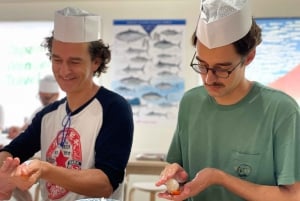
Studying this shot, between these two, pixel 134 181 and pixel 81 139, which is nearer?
pixel 81 139

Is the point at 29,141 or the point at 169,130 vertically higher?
the point at 29,141

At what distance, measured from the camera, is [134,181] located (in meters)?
3.67

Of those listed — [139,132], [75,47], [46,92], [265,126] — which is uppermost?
[75,47]

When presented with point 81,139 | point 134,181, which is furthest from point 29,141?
point 134,181

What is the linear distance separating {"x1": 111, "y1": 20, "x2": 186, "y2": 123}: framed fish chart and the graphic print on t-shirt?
2351 mm

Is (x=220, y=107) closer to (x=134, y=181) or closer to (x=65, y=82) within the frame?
(x=65, y=82)

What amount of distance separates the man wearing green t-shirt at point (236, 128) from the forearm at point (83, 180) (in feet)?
0.83

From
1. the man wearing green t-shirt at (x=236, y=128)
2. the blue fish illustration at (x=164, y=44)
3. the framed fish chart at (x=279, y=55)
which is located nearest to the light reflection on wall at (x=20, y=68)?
the blue fish illustration at (x=164, y=44)

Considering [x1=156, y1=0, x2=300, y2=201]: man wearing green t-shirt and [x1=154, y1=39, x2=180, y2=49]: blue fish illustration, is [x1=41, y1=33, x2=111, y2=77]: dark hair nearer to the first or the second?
[x1=156, y1=0, x2=300, y2=201]: man wearing green t-shirt

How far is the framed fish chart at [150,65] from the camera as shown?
372 cm

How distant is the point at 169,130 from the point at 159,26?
98 cm

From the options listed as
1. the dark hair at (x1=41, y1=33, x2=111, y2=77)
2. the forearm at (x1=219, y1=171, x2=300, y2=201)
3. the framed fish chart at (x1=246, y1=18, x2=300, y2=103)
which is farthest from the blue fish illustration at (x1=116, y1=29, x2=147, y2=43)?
the forearm at (x1=219, y1=171, x2=300, y2=201)

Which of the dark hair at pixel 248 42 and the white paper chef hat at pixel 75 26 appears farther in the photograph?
the white paper chef hat at pixel 75 26

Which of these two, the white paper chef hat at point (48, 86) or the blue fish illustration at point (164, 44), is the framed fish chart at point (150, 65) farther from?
the white paper chef hat at point (48, 86)
